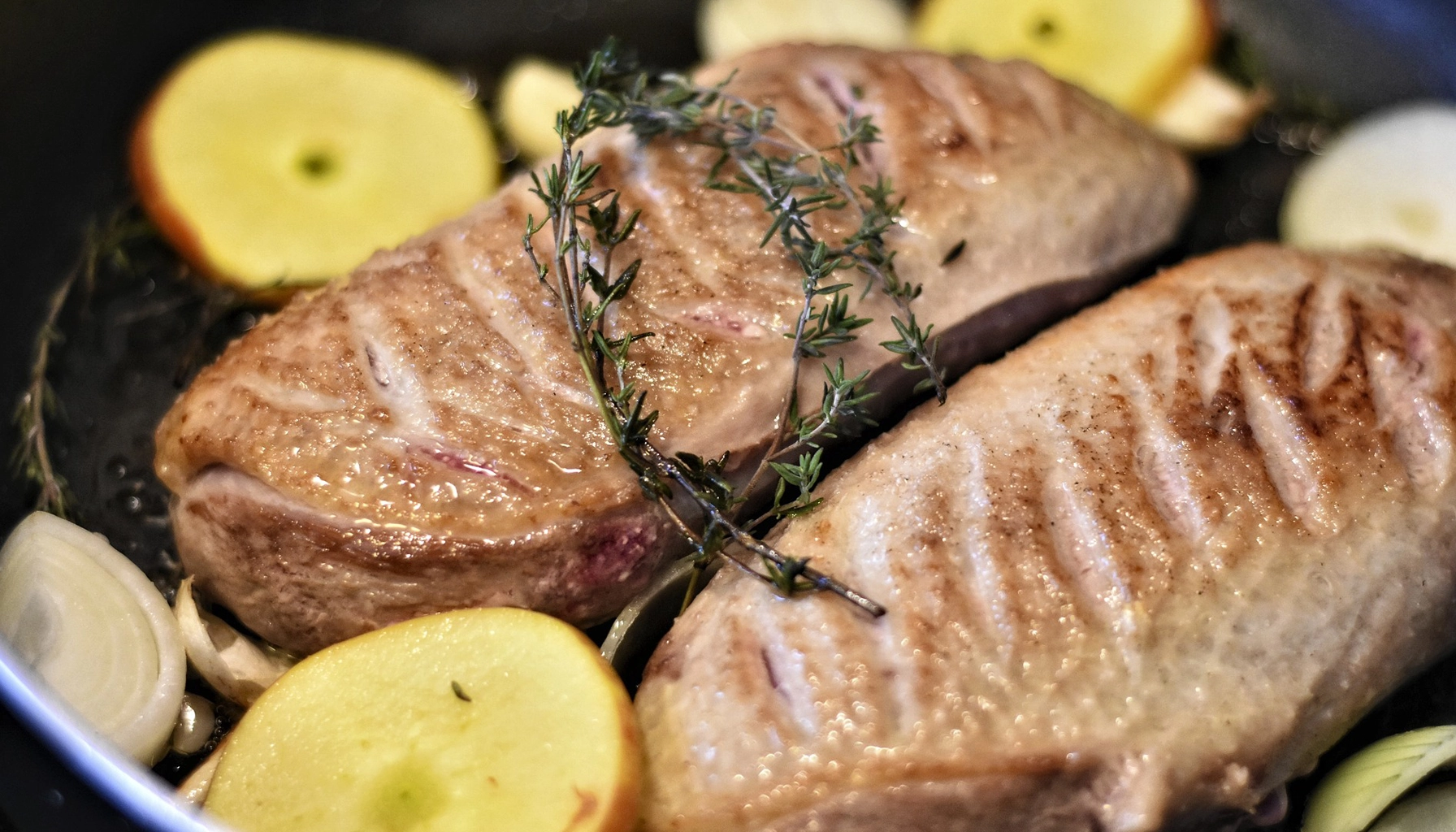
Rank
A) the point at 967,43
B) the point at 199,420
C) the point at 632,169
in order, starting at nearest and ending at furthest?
the point at 199,420
the point at 632,169
the point at 967,43

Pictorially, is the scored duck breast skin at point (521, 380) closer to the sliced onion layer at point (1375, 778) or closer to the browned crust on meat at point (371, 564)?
the browned crust on meat at point (371, 564)

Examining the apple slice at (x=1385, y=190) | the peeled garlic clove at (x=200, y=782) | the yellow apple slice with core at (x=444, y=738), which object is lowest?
the peeled garlic clove at (x=200, y=782)

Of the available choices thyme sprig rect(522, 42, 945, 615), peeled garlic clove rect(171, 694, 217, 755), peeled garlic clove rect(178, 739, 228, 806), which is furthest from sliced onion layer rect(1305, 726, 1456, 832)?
peeled garlic clove rect(171, 694, 217, 755)

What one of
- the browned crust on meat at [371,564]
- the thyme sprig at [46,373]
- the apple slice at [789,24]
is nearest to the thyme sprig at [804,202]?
the browned crust on meat at [371,564]

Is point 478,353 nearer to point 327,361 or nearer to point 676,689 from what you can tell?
point 327,361

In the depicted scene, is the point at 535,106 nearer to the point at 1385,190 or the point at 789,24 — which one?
the point at 789,24

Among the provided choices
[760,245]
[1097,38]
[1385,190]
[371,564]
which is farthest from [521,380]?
[1385,190]

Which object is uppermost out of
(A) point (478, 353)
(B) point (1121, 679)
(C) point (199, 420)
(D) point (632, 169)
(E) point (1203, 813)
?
(D) point (632, 169)

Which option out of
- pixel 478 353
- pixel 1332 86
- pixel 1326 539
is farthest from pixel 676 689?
pixel 1332 86
